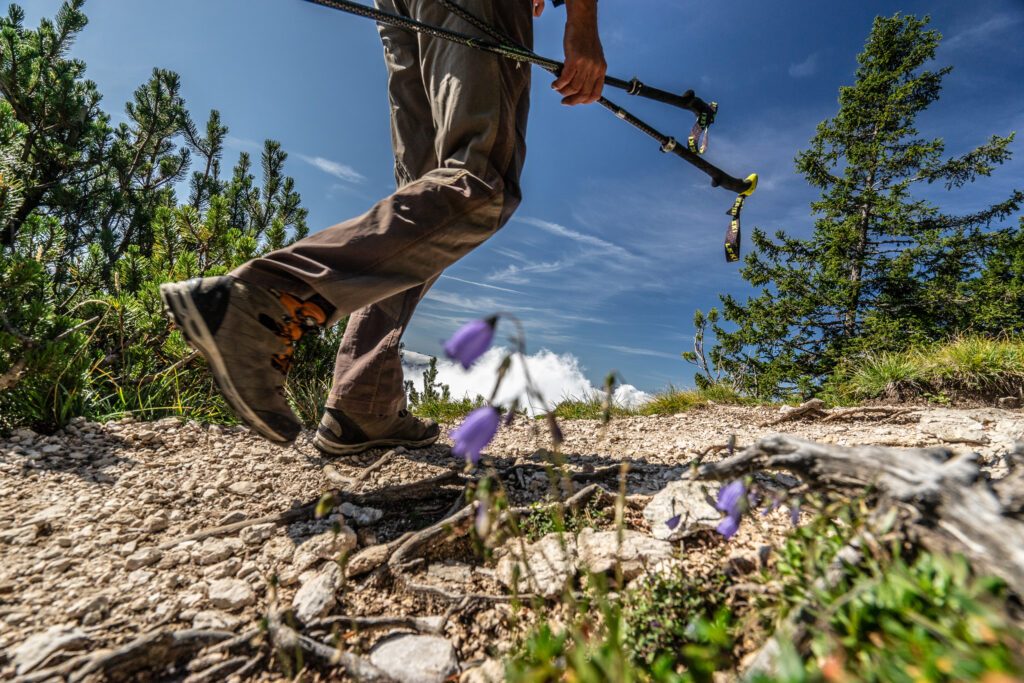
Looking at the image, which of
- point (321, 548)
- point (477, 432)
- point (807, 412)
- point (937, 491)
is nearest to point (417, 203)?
point (477, 432)

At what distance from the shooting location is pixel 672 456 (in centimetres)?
240

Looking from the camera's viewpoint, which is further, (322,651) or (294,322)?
(294,322)

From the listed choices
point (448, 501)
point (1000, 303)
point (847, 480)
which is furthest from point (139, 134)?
point (1000, 303)

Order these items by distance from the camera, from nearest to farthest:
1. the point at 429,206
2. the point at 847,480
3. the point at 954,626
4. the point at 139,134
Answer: the point at 954,626
the point at 847,480
the point at 429,206
the point at 139,134

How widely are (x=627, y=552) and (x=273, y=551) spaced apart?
1.04 m

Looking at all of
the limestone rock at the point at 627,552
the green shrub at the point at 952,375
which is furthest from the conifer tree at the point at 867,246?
the limestone rock at the point at 627,552

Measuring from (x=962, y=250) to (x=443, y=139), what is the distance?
16080mm

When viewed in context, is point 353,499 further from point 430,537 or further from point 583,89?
point 583,89

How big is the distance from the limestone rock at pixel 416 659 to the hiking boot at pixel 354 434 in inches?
48.8

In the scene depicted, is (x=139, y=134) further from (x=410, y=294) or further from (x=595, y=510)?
(x=595, y=510)

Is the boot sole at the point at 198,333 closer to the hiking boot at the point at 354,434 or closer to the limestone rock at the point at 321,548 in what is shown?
the limestone rock at the point at 321,548

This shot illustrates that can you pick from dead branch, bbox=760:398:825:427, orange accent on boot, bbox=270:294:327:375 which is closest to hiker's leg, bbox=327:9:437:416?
orange accent on boot, bbox=270:294:327:375

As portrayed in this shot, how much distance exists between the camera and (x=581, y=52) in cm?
214

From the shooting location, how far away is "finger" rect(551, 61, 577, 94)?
2.13 metres
